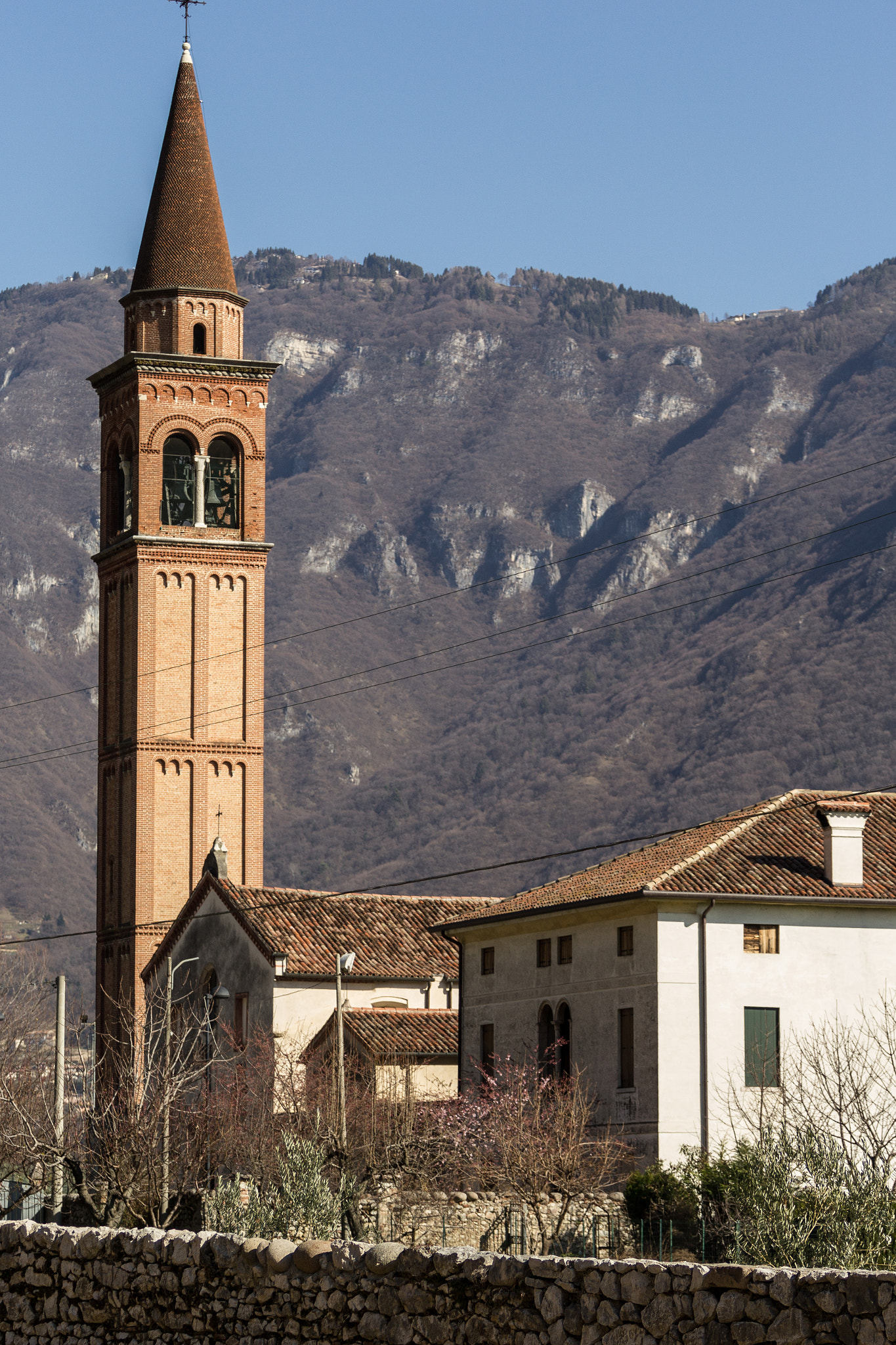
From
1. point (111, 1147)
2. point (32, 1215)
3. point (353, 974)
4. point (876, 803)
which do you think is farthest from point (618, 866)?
point (111, 1147)

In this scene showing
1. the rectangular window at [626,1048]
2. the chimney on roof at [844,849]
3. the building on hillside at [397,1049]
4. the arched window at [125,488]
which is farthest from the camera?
the arched window at [125,488]

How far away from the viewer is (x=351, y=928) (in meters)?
56.0

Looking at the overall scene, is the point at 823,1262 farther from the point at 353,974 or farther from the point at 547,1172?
the point at 353,974

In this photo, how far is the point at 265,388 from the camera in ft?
246

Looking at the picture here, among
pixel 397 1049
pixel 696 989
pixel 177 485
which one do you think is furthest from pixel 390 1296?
pixel 177 485

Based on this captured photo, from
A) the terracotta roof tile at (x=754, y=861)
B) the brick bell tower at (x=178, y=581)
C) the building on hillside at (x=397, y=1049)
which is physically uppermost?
Result: the brick bell tower at (x=178, y=581)

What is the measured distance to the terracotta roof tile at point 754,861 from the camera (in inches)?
1639

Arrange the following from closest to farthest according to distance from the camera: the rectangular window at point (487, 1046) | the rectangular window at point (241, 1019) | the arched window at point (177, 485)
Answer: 1. the rectangular window at point (487, 1046)
2. the rectangular window at point (241, 1019)
3. the arched window at point (177, 485)

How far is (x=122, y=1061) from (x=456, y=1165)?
58.3 feet

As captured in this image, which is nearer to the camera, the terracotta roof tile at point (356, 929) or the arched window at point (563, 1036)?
the arched window at point (563, 1036)

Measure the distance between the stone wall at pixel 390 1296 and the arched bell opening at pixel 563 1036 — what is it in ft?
90.3

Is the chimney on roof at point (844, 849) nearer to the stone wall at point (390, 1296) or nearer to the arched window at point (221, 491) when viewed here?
the stone wall at point (390, 1296)

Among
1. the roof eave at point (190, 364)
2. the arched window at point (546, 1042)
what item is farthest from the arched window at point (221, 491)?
the arched window at point (546, 1042)

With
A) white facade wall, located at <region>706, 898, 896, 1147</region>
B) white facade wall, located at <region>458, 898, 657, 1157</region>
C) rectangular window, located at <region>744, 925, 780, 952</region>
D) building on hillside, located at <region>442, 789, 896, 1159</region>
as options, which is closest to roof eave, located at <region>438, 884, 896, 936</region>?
building on hillside, located at <region>442, 789, 896, 1159</region>
